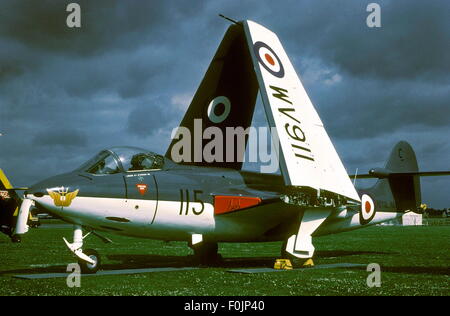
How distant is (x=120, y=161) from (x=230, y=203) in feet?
12.2

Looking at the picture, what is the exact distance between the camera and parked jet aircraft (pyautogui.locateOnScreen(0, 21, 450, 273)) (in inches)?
496

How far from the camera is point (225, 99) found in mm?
20750

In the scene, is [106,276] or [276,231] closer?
[106,276]

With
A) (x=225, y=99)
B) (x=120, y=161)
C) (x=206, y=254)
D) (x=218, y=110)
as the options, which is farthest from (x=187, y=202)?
(x=225, y=99)

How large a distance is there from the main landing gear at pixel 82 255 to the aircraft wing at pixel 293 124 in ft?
19.1

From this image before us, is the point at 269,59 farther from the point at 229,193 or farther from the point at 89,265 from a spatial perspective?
the point at 89,265

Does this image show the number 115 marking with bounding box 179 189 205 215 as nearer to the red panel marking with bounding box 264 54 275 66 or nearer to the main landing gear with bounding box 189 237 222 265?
the main landing gear with bounding box 189 237 222 265

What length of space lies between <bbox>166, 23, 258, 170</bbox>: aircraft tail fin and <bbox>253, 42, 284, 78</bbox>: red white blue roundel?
4271mm

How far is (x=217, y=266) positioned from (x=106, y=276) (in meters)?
4.38

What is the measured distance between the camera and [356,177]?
21750 mm

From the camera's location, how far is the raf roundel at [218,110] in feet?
67.6

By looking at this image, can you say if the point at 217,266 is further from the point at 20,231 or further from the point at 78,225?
the point at 20,231

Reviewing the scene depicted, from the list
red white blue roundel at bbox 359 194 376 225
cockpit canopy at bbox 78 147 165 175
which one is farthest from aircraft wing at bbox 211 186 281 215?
red white blue roundel at bbox 359 194 376 225
